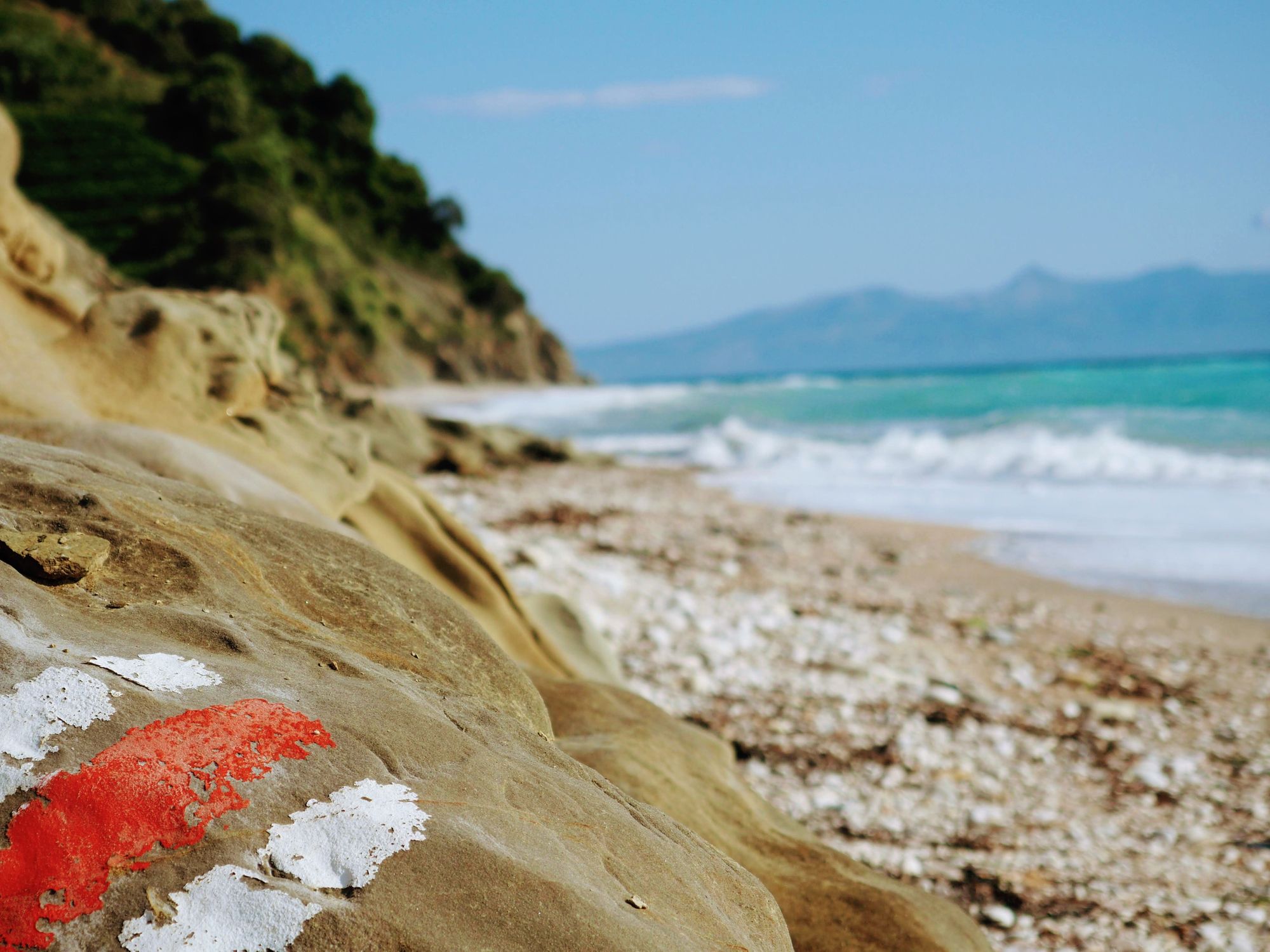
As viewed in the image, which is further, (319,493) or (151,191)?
(151,191)

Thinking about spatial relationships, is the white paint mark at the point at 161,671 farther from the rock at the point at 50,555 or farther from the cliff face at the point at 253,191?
the cliff face at the point at 253,191

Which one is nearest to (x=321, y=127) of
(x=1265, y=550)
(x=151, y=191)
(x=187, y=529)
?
(x=151, y=191)

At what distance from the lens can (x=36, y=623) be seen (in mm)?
2141

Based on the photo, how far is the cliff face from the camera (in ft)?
143

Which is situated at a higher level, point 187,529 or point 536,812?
point 187,529

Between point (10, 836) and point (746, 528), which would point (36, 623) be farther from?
point (746, 528)

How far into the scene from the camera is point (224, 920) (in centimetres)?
176

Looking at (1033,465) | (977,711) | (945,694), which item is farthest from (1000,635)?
(1033,465)

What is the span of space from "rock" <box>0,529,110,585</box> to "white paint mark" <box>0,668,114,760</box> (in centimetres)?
38

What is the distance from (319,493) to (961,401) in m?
36.4

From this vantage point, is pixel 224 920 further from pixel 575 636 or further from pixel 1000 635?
pixel 1000 635

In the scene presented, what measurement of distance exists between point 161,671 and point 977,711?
5.61 meters

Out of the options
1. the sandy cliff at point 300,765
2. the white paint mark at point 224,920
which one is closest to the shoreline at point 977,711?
the sandy cliff at point 300,765

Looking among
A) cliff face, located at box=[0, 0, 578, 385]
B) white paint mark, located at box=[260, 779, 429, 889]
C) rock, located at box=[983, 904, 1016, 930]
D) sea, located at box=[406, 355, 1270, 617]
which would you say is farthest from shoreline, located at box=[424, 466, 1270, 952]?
cliff face, located at box=[0, 0, 578, 385]
